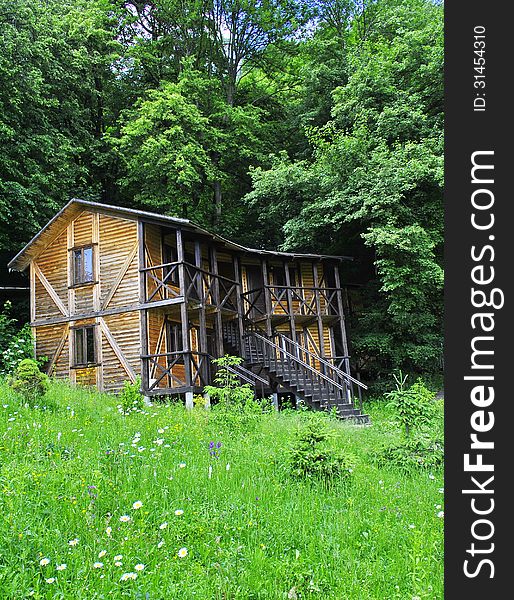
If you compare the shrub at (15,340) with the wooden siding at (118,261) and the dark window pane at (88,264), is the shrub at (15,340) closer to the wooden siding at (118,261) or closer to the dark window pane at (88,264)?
the dark window pane at (88,264)

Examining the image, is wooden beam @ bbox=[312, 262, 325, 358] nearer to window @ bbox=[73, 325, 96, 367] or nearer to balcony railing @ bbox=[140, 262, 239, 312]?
balcony railing @ bbox=[140, 262, 239, 312]

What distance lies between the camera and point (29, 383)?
1020cm

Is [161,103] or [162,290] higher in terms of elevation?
[161,103]

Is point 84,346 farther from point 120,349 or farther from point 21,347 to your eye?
point 21,347

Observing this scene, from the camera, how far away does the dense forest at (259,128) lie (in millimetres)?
21797

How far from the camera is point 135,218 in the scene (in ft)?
60.8

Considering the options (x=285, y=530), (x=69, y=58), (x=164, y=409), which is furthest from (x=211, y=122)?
(x=285, y=530)

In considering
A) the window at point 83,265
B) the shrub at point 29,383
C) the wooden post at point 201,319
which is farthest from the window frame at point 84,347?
the shrub at point 29,383

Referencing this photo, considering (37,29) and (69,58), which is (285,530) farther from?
(69,58)

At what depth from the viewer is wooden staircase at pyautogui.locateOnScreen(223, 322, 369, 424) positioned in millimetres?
18083

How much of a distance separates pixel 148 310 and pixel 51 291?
4.63 metres

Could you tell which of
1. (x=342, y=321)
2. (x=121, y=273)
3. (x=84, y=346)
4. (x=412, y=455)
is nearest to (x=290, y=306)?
(x=342, y=321)

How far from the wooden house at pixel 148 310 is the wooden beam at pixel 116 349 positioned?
0.03 m

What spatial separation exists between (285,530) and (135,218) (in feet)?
47.7
